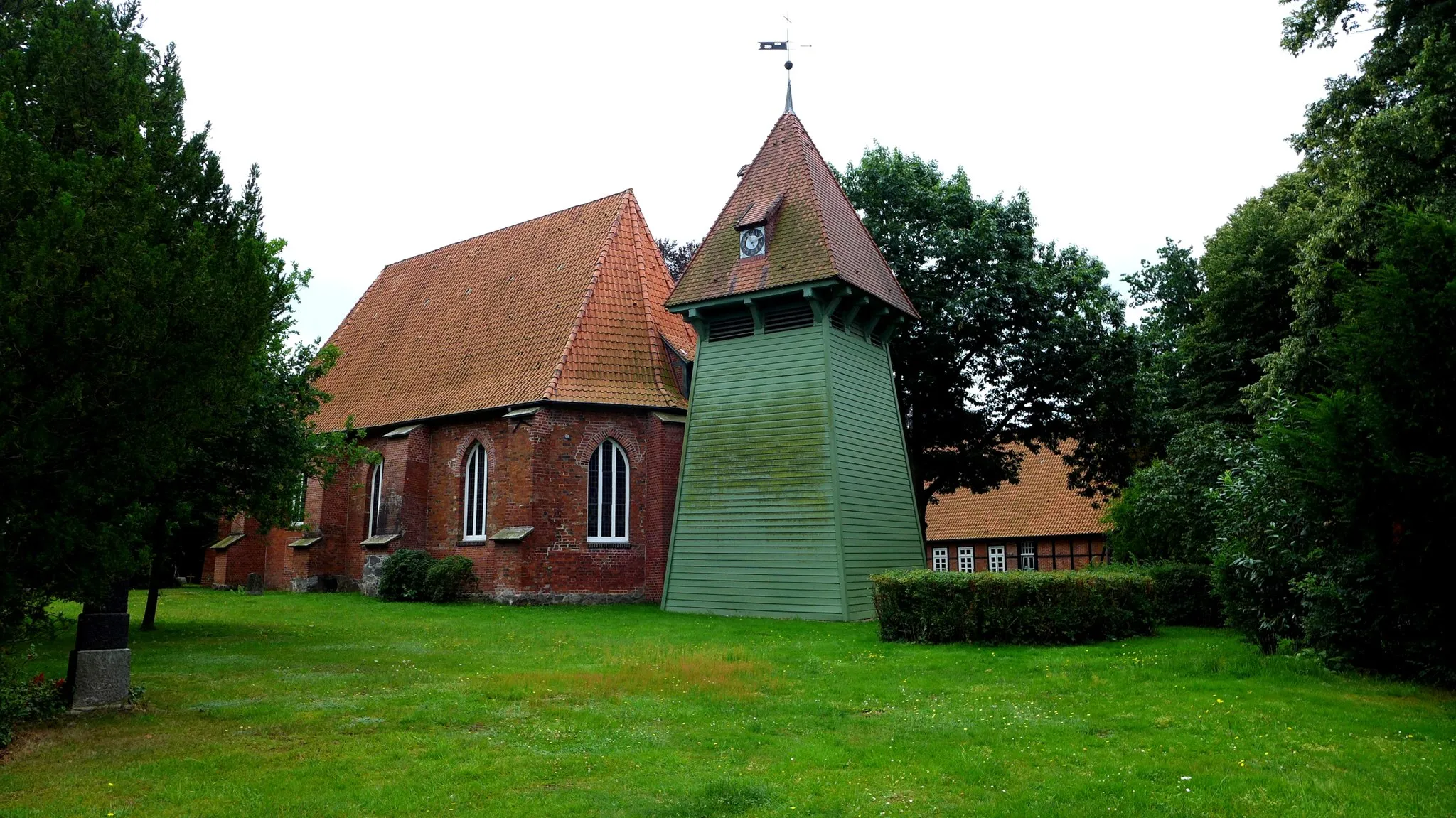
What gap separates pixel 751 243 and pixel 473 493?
33.8 ft

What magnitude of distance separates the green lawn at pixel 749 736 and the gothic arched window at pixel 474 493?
12.0 meters

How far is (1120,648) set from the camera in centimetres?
1357

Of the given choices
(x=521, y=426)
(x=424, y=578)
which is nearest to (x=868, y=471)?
(x=521, y=426)

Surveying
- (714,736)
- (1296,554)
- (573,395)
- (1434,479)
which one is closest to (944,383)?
(573,395)

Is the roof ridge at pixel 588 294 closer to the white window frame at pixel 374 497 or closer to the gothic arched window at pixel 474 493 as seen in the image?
the gothic arched window at pixel 474 493

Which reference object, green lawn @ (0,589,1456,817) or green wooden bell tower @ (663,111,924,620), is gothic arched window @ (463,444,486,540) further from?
green lawn @ (0,589,1456,817)

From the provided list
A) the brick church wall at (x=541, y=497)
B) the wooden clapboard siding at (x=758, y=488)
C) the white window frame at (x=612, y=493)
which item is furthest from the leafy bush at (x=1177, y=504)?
the white window frame at (x=612, y=493)

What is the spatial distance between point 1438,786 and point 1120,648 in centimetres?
709

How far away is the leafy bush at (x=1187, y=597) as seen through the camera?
57.8 feet

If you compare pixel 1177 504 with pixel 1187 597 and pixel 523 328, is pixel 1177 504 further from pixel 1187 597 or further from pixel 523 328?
pixel 523 328

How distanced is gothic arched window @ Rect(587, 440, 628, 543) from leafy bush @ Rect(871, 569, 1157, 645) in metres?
10.8

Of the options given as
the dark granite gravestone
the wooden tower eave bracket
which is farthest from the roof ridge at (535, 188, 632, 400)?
the dark granite gravestone

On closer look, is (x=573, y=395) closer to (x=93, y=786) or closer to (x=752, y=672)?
(x=752, y=672)

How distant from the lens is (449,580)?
24312 millimetres
